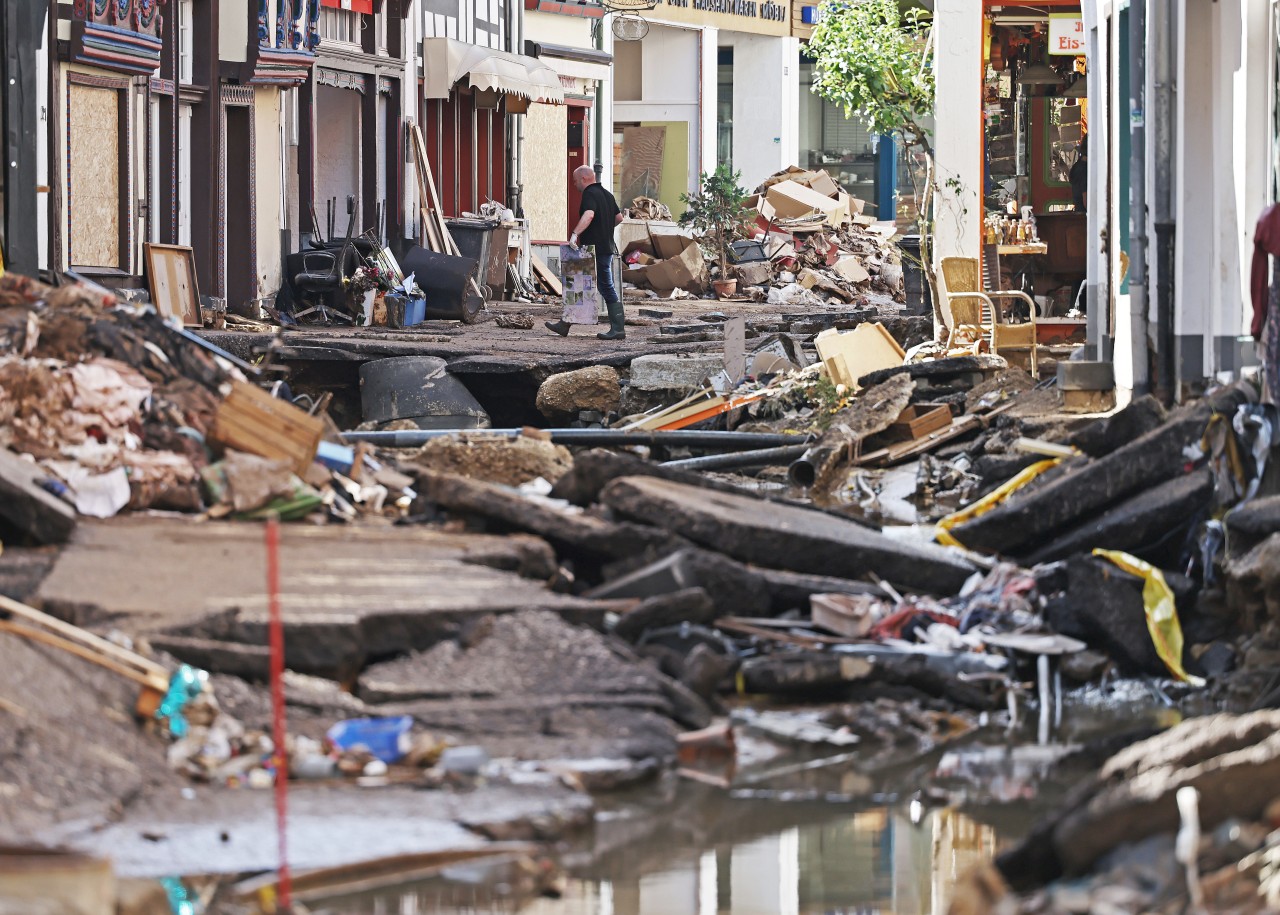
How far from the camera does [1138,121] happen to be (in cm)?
1352

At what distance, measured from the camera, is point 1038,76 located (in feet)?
75.5

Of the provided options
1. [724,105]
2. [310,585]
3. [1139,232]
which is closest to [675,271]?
[724,105]

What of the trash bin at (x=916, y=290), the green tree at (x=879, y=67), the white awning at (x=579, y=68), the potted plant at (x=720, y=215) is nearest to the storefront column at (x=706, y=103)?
the white awning at (x=579, y=68)

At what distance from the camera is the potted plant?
3803 centimetres

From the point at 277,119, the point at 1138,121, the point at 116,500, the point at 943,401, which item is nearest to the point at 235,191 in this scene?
the point at 277,119

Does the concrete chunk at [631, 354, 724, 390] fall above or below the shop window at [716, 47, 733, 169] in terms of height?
below

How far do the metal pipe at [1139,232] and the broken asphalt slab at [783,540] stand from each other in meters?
4.31

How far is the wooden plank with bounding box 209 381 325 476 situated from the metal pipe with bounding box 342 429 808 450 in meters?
2.57

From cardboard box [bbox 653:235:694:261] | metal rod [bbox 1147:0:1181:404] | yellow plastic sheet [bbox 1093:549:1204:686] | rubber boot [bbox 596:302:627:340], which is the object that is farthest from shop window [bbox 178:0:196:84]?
cardboard box [bbox 653:235:694:261]

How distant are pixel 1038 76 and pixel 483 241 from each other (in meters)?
10.2

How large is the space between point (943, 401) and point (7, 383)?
7880 mm

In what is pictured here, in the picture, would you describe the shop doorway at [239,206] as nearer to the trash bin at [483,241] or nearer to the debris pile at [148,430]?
the trash bin at [483,241]

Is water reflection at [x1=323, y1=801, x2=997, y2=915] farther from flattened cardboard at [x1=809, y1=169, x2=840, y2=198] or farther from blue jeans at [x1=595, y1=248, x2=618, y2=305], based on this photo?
flattened cardboard at [x1=809, y1=169, x2=840, y2=198]

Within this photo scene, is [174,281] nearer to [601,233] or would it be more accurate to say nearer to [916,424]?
[601,233]
